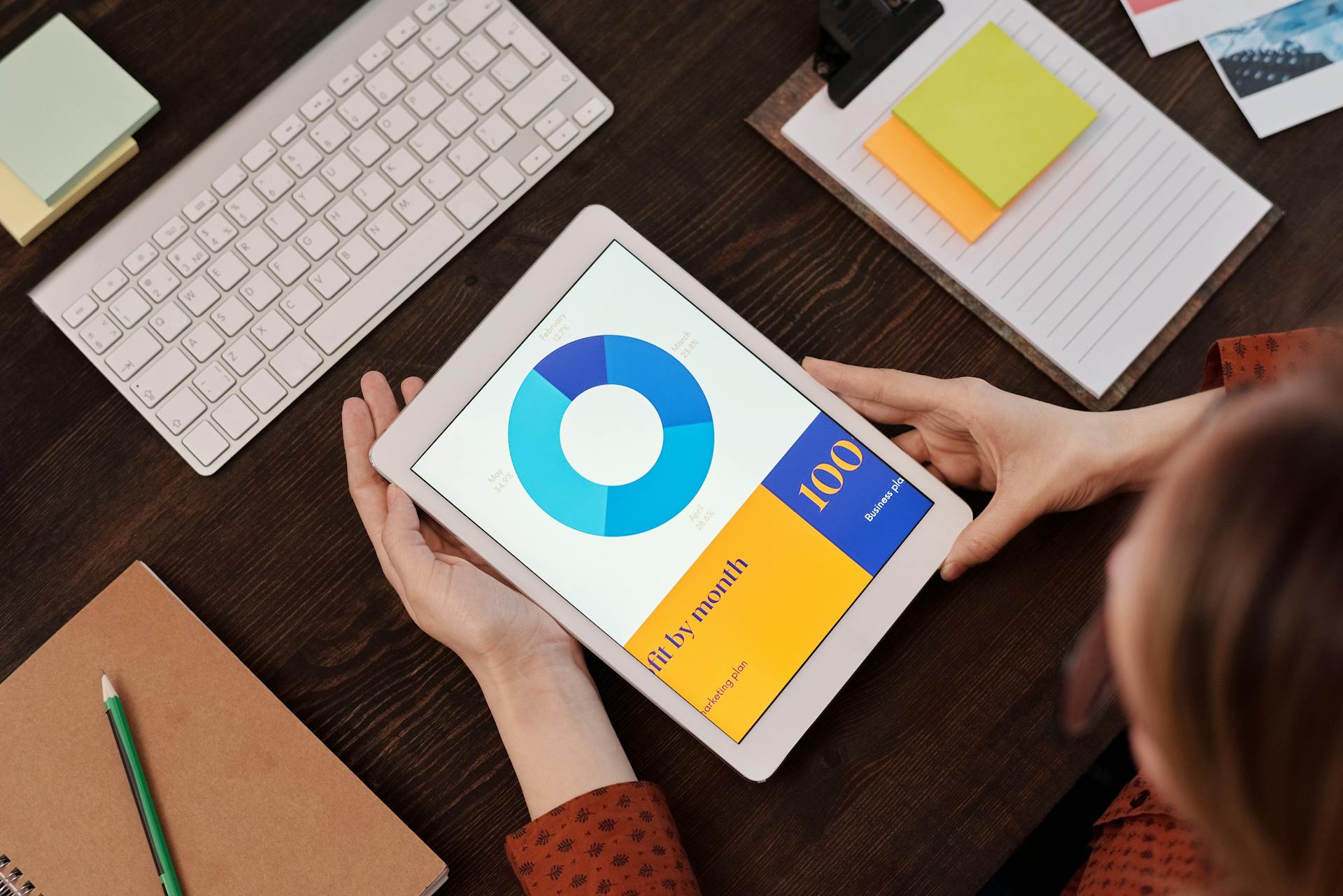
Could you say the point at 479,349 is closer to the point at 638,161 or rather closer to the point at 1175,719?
the point at 638,161

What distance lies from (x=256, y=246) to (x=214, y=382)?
0.40ft

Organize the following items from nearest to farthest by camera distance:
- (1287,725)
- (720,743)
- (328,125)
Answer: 1. (1287,725)
2. (720,743)
3. (328,125)

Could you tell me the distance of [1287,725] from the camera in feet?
1.19

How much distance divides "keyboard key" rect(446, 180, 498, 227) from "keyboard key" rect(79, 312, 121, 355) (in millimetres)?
298

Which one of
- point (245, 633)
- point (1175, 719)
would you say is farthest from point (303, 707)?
point (1175, 719)

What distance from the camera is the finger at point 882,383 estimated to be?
0.76 meters

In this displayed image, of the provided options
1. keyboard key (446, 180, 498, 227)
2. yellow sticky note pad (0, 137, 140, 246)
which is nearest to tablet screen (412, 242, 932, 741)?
keyboard key (446, 180, 498, 227)

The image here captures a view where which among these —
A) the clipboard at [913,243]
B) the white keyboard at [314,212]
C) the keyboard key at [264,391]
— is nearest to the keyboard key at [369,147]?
the white keyboard at [314,212]

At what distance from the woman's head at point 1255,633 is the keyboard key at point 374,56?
73 cm

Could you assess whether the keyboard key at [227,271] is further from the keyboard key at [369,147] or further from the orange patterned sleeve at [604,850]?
the orange patterned sleeve at [604,850]

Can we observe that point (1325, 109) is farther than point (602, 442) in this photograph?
Yes

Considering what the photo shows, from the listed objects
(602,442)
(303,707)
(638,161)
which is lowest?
(303,707)

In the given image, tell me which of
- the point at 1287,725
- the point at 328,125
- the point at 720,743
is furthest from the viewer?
the point at 328,125

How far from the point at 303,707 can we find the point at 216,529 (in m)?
0.17
